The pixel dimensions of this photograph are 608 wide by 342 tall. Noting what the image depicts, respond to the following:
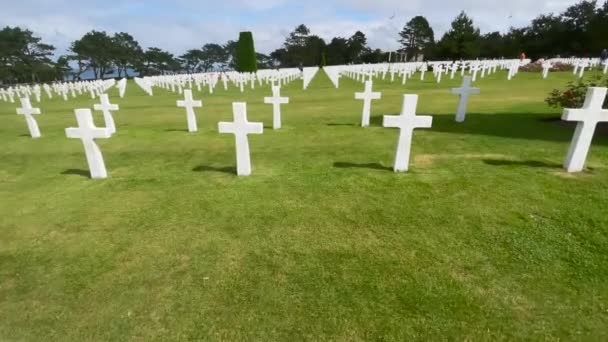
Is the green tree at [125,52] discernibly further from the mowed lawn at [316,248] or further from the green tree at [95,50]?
the mowed lawn at [316,248]

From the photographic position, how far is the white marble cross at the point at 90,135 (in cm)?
450

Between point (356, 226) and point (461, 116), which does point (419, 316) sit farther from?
point (461, 116)

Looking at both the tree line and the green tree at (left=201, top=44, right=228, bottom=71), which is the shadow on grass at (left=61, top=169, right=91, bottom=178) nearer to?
the tree line

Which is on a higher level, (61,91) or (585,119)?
(585,119)

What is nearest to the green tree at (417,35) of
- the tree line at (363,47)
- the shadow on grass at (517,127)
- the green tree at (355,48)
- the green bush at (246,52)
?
the tree line at (363,47)

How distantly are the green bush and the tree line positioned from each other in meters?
19.9

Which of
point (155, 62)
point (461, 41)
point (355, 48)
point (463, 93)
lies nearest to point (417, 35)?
point (355, 48)

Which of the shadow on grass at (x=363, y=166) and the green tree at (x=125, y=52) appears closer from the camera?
the shadow on grass at (x=363, y=166)

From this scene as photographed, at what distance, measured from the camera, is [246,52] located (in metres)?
38.0

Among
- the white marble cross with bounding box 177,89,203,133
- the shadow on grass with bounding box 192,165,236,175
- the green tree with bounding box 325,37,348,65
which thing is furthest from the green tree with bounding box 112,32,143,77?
the shadow on grass with bounding box 192,165,236,175

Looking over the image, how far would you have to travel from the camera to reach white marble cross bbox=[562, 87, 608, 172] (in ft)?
12.4

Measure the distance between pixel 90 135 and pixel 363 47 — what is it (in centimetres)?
8388

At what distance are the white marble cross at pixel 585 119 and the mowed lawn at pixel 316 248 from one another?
0.23 metres

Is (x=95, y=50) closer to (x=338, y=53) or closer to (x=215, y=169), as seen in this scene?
(x=338, y=53)
